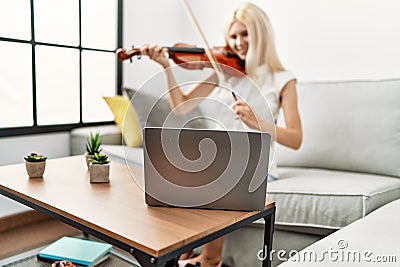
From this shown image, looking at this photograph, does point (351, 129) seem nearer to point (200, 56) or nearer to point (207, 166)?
point (200, 56)

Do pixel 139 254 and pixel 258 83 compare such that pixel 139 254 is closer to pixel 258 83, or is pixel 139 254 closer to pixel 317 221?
pixel 317 221

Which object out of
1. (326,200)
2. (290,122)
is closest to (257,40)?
(290,122)

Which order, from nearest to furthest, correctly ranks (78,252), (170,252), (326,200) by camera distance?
1. (170,252)
2. (78,252)
3. (326,200)

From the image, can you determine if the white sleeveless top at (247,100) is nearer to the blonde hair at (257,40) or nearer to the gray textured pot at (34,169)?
the blonde hair at (257,40)

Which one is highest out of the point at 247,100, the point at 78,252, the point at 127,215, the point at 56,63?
the point at 56,63

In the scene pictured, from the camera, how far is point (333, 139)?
6.28 feet

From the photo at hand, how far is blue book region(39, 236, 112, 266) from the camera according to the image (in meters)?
1.21

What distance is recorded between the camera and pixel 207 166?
2.91ft

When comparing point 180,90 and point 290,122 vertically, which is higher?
point 180,90

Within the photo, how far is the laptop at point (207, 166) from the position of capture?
875 mm

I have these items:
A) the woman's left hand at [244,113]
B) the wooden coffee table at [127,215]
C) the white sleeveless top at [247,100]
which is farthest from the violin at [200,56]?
the wooden coffee table at [127,215]

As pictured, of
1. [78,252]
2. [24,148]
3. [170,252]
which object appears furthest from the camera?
[24,148]

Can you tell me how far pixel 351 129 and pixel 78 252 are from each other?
1.32 meters

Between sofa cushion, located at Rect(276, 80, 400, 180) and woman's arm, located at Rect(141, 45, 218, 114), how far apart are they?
59 centimetres
